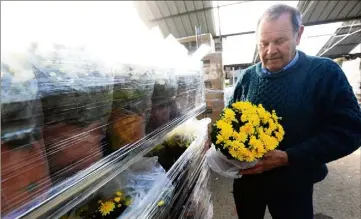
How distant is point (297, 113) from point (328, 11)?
15.2ft

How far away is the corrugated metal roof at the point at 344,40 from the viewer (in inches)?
240

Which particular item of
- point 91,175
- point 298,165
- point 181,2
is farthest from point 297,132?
point 181,2

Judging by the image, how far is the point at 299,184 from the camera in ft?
3.58

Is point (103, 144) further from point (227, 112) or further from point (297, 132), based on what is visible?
point (297, 132)

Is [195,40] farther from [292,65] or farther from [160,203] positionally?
[160,203]

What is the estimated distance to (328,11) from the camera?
4633 millimetres

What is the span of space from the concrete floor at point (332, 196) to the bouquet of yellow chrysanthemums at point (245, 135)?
1.37 metres

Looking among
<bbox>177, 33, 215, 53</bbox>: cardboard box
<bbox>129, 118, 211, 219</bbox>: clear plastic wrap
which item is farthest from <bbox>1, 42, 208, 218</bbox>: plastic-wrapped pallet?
<bbox>177, 33, 215, 53</bbox>: cardboard box

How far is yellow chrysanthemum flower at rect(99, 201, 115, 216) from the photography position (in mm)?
820

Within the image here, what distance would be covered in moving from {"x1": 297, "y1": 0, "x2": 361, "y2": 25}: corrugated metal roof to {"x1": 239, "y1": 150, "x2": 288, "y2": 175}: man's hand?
4023 millimetres

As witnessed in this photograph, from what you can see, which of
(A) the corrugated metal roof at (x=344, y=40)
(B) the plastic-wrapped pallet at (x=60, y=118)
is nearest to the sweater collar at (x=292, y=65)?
(B) the plastic-wrapped pallet at (x=60, y=118)

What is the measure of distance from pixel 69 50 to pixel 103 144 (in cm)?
28

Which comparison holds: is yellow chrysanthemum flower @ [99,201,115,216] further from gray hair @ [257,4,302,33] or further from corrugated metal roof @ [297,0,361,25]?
corrugated metal roof @ [297,0,361,25]

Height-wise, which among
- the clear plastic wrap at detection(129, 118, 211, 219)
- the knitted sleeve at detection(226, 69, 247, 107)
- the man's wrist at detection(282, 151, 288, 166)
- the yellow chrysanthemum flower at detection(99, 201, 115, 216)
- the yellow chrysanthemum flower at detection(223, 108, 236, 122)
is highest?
the knitted sleeve at detection(226, 69, 247, 107)
